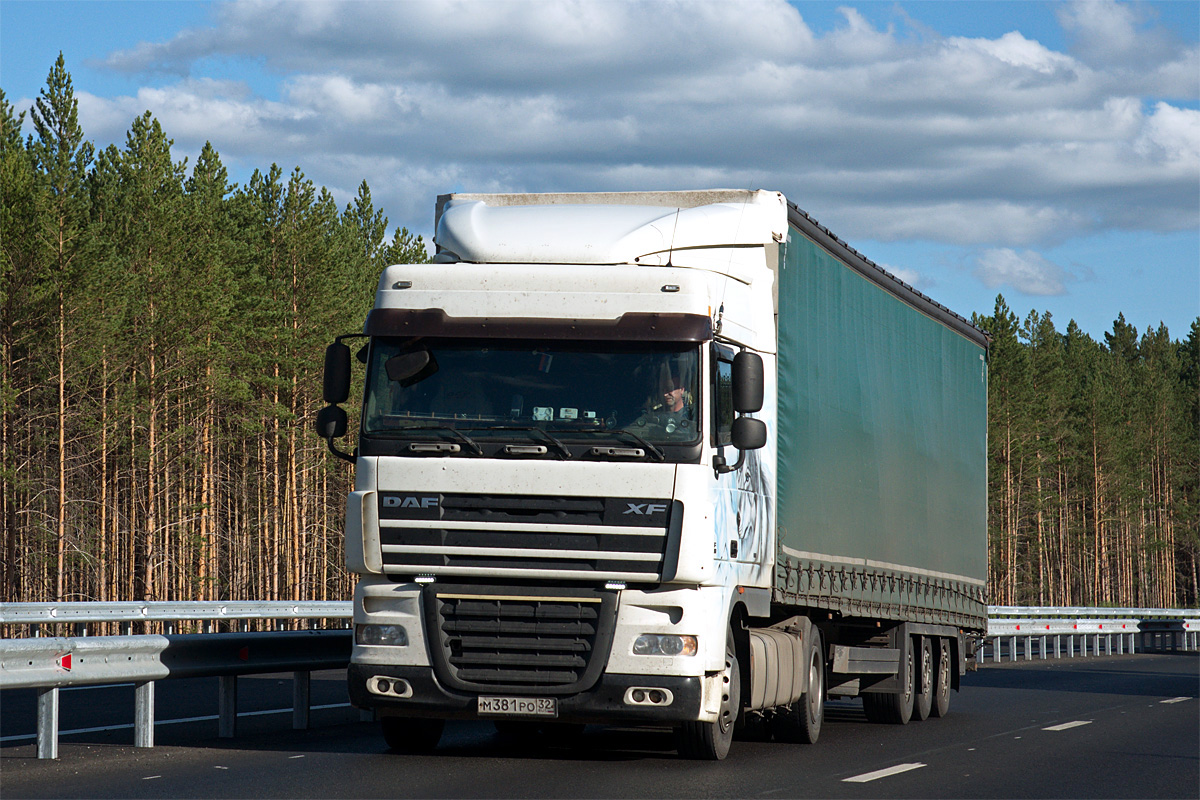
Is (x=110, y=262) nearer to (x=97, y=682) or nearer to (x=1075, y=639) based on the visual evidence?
(x=97, y=682)

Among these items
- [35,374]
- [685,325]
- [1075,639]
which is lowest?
[1075,639]

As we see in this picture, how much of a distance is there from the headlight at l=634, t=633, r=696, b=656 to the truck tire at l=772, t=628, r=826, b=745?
126 inches

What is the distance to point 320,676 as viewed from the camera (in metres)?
23.8

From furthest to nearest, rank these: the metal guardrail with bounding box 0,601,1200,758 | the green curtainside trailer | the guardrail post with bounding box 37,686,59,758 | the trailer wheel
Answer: the trailer wheel < the green curtainside trailer < the guardrail post with bounding box 37,686,59,758 < the metal guardrail with bounding box 0,601,1200,758

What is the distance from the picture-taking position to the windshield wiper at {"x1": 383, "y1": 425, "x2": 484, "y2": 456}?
1023 centimetres

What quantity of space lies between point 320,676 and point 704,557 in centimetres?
1476

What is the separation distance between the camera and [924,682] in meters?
17.0

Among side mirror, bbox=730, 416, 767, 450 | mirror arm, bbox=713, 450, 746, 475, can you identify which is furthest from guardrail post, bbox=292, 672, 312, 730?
side mirror, bbox=730, 416, 767, 450

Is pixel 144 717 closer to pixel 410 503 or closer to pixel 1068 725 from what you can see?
pixel 410 503

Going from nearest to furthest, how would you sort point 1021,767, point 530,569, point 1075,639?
point 530,569 → point 1021,767 → point 1075,639

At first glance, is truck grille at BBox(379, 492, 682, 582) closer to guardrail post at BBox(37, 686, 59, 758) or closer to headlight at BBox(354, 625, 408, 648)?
headlight at BBox(354, 625, 408, 648)

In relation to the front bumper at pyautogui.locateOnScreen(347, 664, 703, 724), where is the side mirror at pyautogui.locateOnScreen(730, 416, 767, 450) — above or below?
above

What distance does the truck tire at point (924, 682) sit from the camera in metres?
16.9

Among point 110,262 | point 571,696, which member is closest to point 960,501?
point 571,696
